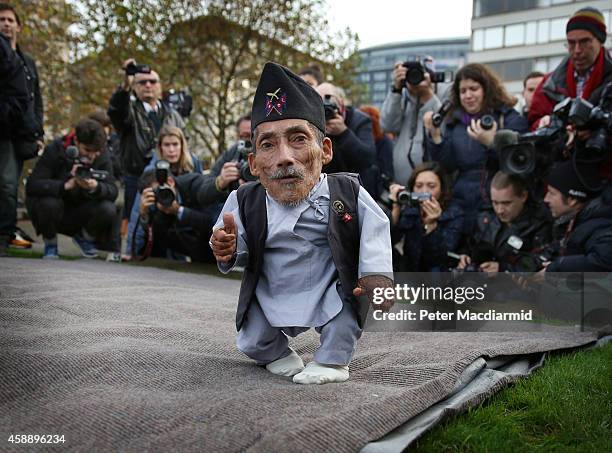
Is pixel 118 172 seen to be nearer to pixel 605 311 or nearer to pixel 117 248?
pixel 117 248

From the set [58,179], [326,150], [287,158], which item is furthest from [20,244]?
[287,158]

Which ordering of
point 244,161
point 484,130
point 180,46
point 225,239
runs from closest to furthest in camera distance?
point 225,239, point 484,130, point 244,161, point 180,46

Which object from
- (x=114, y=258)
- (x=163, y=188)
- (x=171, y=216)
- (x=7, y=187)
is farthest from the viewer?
(x=114, y=258)

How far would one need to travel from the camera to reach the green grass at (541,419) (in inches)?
81.7

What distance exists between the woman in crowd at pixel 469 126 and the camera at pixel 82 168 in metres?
3.42

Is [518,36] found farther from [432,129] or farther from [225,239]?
[225,239]

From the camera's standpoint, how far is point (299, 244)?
8.80 ft

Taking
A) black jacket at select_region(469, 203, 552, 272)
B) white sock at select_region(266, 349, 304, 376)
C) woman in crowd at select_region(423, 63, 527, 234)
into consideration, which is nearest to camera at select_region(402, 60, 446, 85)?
woman in crowd at select_region(423, 63, 527, 234)

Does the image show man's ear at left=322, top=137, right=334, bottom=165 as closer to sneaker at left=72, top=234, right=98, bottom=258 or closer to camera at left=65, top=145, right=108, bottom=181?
camera at left=65, top=145, right=108, bottom=181

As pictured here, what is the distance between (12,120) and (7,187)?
24.8 inches

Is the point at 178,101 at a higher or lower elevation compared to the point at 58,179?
higher

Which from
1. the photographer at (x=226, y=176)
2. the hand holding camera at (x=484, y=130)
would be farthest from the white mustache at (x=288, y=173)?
the photographer at (x=226, y=176)

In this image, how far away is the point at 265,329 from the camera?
108 inches

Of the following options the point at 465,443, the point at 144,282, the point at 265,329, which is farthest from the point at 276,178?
the point at 144,282
